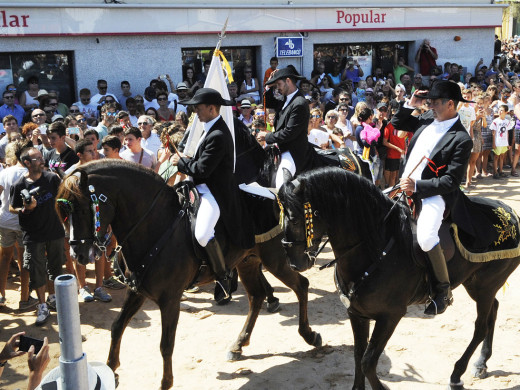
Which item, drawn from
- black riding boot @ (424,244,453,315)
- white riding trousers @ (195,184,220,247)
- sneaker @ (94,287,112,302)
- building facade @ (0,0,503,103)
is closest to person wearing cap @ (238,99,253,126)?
building facade @ (0,0,503,103)

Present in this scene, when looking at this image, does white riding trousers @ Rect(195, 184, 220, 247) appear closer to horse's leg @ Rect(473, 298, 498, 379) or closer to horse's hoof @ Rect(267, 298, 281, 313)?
horse's hoof @ Rect(267, 298, 281, 313)

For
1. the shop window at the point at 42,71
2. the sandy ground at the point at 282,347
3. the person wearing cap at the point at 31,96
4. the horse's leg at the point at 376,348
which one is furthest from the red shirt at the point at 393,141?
the shop window at the point at 42,71

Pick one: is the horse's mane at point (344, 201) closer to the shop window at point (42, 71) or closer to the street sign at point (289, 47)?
the shop window at point (42, 71)

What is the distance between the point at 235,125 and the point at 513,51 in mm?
30767

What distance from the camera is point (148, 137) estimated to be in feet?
32.9

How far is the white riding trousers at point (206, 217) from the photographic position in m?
5.56

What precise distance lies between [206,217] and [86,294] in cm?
327

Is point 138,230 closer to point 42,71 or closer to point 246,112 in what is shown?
point 246,112

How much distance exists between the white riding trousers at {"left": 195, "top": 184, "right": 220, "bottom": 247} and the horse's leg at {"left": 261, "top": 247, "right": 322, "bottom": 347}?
1.03 m

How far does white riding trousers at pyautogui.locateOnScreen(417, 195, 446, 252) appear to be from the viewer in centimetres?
509

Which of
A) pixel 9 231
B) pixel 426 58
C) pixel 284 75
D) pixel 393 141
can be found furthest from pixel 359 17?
pixel 9 231

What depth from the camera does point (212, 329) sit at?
7160mm

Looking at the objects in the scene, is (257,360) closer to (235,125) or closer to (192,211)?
(192,211)

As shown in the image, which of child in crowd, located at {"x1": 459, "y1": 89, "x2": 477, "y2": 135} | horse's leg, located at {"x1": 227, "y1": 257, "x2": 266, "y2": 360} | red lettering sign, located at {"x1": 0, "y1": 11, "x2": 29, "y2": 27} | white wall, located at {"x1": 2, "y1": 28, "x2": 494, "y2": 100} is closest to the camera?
horse's leg, located at {"x1": 227, "y1": 257, "x2": 266, "y2": 360}
